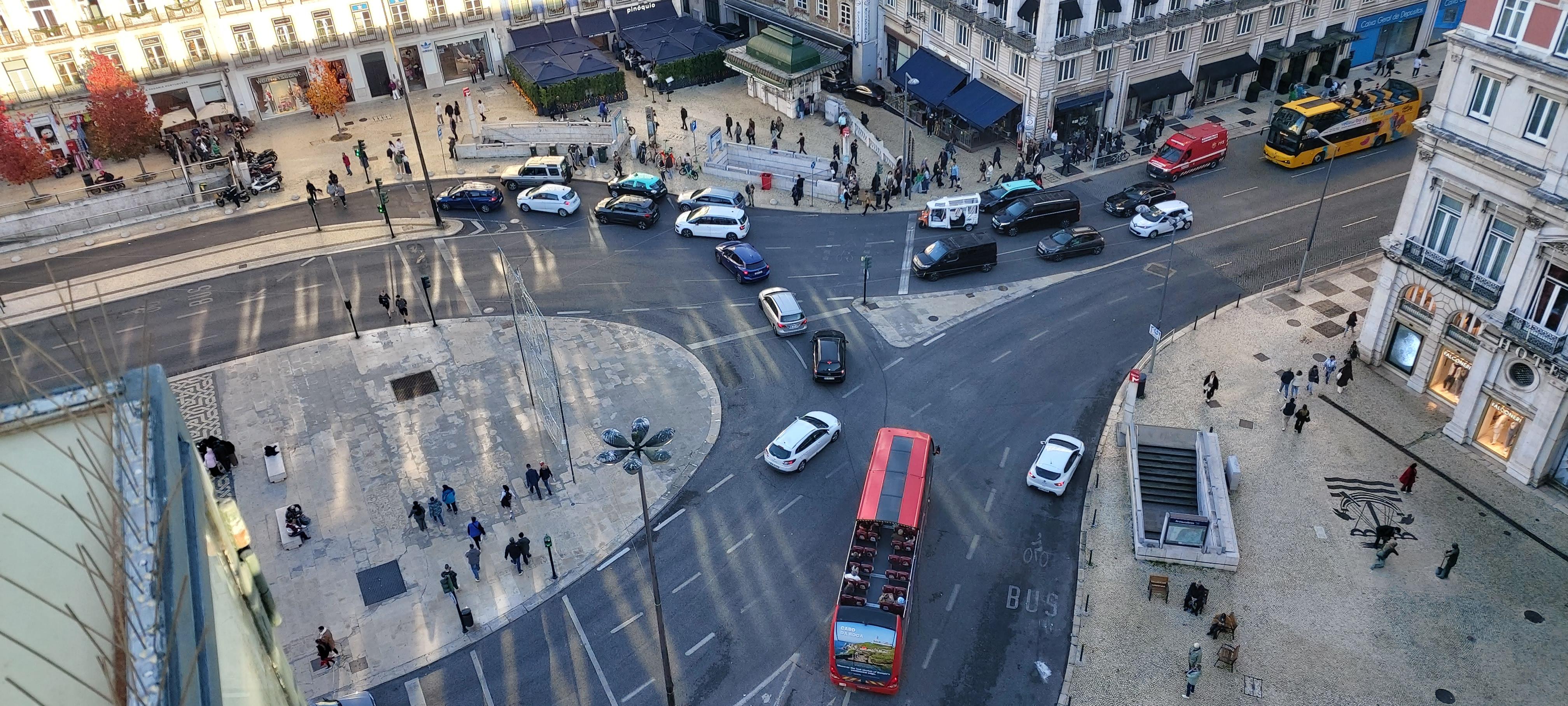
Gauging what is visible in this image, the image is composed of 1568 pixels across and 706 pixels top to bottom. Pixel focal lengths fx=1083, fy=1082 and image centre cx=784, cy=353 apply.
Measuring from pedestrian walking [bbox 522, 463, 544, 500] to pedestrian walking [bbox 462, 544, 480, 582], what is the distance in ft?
10.8

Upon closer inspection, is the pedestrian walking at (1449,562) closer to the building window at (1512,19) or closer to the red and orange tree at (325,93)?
the building window at (1512,19)

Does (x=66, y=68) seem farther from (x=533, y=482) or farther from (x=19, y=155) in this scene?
(x=533, y=482)

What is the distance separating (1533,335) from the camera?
37.0m

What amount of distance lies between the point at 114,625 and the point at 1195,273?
47790 millimetres

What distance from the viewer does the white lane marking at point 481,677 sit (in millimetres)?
33281

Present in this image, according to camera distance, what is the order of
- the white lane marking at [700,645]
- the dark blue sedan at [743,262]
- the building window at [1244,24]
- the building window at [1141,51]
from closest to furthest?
the white lane marking at [700,645] < the dark blue sedan at [743,262] < the building window at [1141,51] < the building window at [1244,24]

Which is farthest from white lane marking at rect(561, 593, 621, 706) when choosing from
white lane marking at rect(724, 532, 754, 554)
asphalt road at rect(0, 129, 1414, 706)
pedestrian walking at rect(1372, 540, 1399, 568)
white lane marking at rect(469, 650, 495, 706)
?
pedestrian walking at rect(1372, 540, 1399, 568)

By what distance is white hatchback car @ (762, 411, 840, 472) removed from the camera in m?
40.8

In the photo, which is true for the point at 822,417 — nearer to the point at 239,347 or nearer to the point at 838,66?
the point at 239,347

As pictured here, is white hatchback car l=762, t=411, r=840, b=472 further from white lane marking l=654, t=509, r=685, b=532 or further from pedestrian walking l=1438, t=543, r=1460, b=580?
pedestrian walking l=1438, t=543, r=1460, b=580

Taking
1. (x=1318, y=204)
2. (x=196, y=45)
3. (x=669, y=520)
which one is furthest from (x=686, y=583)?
(x=196, y=45)

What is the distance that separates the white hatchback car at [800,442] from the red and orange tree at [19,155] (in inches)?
1805

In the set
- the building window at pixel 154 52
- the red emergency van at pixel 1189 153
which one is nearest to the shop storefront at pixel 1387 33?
the red emergency van at pixel 1189 153

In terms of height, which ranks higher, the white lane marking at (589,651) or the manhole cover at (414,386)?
the manhole cover at (414,386)
